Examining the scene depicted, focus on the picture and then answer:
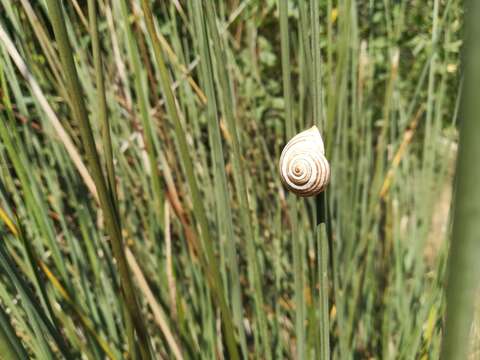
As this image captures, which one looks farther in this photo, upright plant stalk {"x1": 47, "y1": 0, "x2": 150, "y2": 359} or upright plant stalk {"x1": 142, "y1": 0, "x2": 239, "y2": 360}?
upright plant stalk {"x1": 142, "y1": 0, "x2": 239, "y2": 360}

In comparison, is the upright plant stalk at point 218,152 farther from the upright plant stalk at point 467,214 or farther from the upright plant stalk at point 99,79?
the upright plant stalk at point 467,214

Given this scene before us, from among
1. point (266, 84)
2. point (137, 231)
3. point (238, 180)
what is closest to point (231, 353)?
point (238, 180)

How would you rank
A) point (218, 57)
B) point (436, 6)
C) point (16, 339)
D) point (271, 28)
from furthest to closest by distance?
point (271, 28), point (436, 6), point (218, 57), point (16, 339)

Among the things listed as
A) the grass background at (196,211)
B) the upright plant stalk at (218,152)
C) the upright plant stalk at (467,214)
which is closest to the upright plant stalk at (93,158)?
the grass background at (196,211)

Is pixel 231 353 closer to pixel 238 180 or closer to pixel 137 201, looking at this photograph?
pixel 238 180

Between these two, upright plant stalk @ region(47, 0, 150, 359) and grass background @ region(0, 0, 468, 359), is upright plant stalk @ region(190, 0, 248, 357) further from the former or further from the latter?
upright plant stalk @ region(47, 0, 150, 359)

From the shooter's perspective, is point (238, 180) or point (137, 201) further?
point (137, 201)

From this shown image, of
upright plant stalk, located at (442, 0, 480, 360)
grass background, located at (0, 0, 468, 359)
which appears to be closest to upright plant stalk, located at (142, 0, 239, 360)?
grass background, located at (0, 0, 468, 359)
